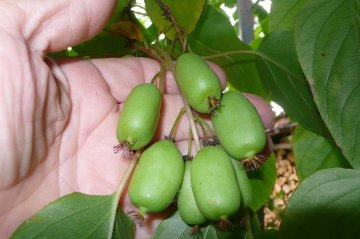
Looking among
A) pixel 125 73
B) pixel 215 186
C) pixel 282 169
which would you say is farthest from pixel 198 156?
pixel 282 169

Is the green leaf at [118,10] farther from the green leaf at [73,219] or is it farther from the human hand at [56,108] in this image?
the green leaf at [73,219]

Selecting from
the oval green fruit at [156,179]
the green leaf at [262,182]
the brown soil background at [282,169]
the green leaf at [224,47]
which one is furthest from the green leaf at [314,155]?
the brown soil background at [282,169]

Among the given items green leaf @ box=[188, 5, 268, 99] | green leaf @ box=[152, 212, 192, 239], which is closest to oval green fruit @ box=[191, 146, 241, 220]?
green leaf @ box=[152, 212, 192, 239]

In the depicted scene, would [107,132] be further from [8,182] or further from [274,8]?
[274,8]

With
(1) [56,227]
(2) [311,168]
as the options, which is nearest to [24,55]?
(1) [56,227]

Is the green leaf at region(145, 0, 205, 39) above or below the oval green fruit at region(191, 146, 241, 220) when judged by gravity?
above

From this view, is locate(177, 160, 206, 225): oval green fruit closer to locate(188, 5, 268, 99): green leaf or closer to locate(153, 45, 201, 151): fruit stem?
locate(153, 45, 201, 151): fruit stem

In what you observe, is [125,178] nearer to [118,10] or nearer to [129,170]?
[129,170]

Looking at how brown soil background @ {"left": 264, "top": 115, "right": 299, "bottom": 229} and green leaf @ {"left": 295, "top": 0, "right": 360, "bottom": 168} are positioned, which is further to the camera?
brown soil background @ {"left": 264, "top": 115, "right": 299, "bottom": 229}
